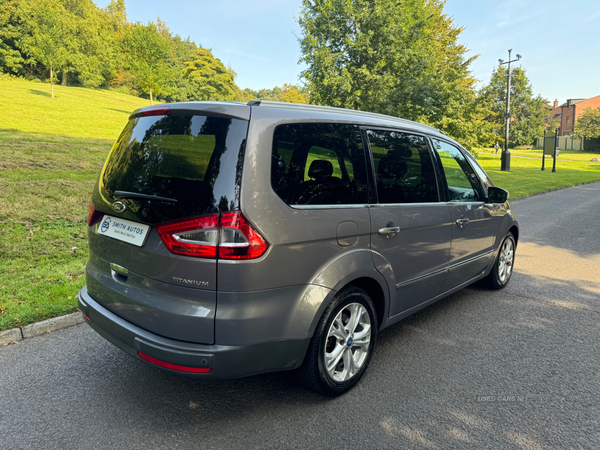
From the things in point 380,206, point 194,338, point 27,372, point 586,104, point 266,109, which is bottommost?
point 27,372

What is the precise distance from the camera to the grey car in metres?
2.29

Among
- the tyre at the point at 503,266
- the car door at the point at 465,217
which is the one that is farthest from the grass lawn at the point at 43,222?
the tyre at the point at 503,266

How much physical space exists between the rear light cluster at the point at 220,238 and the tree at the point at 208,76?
68.3m

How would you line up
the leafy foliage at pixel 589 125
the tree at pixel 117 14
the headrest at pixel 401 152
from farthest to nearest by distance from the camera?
the tree at pixel 117 14 < the leafy foliage at pixel 589 125 < the headrest at pixel 401 152

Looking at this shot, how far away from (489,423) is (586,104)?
95.6 meters

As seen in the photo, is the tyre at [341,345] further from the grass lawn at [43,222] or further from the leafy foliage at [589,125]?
the leafy foliage at [589,125]

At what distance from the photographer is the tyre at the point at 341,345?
269 cm

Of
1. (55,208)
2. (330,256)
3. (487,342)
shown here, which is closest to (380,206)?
(330,256)

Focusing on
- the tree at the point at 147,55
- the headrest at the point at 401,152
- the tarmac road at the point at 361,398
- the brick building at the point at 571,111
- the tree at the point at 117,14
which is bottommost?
the tarmac road at the point at 361,398

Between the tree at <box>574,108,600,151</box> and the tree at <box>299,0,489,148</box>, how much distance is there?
42.6 meters

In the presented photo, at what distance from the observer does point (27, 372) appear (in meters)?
3.18

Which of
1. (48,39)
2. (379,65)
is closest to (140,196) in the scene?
(379,65)

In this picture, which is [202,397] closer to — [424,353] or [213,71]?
[424,353]

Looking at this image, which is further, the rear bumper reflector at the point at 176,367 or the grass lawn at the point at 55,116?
the grass lawn at the point at 55,116
